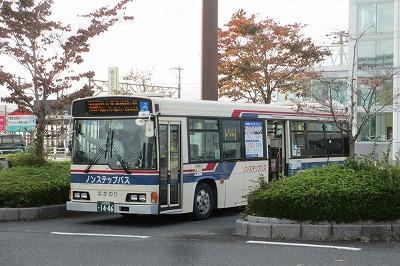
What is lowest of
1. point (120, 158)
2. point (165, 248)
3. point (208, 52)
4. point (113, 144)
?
point (165, 248)

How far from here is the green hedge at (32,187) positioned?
13.8 metres

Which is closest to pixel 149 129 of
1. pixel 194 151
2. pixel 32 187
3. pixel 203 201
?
pixel 194 151

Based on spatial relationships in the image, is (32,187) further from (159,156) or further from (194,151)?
(194,151)

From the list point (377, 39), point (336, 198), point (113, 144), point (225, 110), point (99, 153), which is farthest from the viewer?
point (377, 39)

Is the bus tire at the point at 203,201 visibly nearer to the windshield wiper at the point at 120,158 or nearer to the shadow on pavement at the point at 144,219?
the shadow on pavement at the point at 144,219

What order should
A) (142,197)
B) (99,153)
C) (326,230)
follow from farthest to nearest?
(99,153)
(142,197)
(326,230)

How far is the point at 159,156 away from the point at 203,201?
1.93 m

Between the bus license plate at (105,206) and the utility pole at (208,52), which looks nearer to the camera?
the bus license plate at (105,206)

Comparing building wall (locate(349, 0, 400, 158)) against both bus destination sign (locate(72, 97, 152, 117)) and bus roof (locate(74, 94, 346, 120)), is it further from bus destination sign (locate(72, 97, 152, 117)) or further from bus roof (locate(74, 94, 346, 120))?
bus destination sign (locate(72, 97, 152, 117))

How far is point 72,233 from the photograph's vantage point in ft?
37.4

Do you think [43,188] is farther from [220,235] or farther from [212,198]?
[220,235]

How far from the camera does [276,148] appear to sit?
53.5 feet

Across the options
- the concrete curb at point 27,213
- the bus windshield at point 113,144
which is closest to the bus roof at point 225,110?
the bus windshield at point 113,144

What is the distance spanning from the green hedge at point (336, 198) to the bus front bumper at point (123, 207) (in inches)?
84.3
